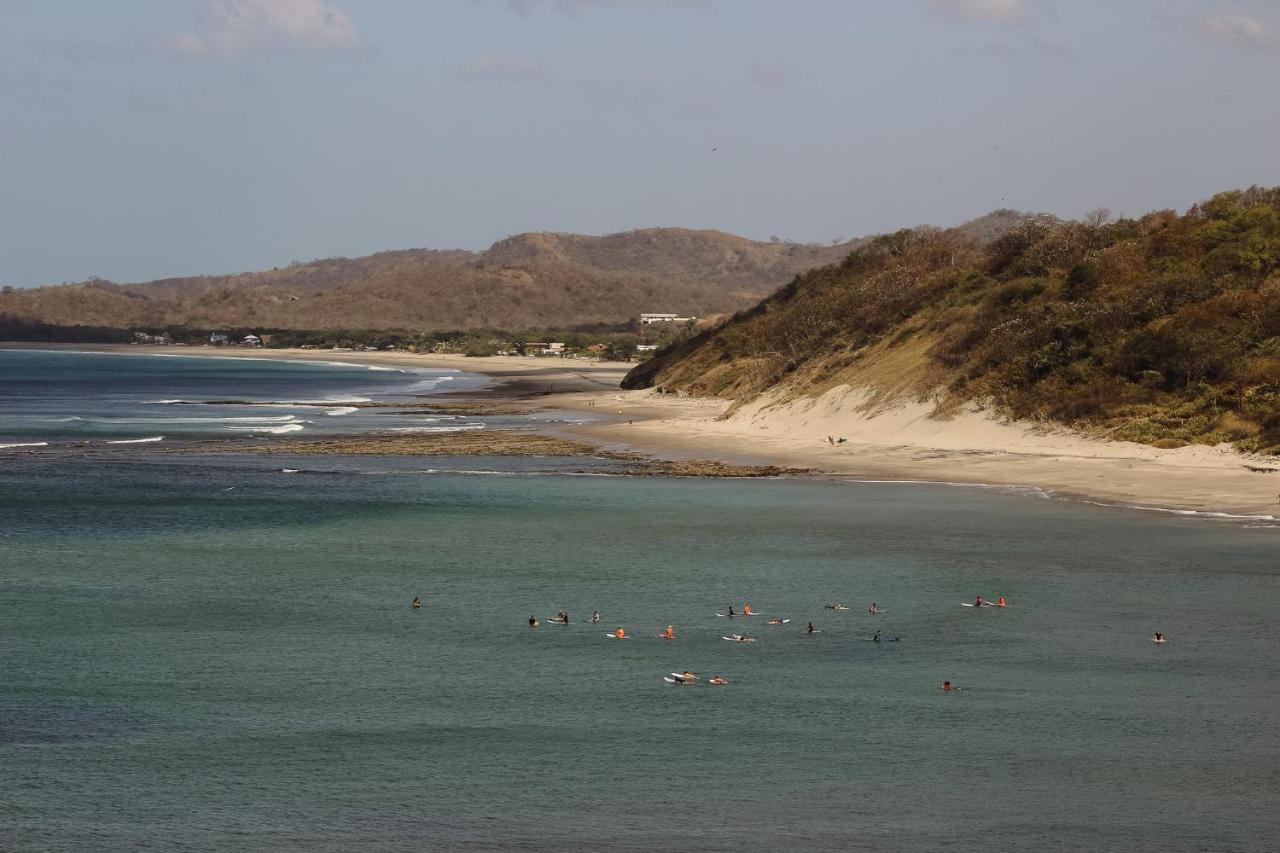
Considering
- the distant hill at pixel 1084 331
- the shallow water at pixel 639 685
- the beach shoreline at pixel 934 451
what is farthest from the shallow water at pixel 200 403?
the shallow water at pixel 639 685

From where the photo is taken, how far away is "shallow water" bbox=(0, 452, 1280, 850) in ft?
68.0

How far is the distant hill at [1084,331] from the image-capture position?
6172 centimetres

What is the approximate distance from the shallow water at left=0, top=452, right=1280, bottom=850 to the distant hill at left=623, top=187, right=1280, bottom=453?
16713 millimetres

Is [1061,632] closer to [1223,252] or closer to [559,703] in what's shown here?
[559,703]

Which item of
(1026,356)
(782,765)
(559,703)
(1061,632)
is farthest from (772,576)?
(1026,356)

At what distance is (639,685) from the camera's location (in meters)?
27.2

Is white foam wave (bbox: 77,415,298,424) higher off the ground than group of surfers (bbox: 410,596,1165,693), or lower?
higher

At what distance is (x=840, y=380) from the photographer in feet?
265

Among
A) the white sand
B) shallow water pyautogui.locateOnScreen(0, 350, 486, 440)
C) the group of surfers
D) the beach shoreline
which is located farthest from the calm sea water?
shallow water pyautogui.locateOnScreen(0, 350, 486, 440)

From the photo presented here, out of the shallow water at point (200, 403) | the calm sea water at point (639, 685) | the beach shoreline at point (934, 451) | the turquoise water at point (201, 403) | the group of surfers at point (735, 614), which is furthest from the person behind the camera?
the shallow water at point (200, 403)

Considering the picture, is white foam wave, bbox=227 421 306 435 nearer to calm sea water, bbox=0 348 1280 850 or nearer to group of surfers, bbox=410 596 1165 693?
calm sea water, bbox=0 348 1280 850

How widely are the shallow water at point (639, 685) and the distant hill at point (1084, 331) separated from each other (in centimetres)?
1671

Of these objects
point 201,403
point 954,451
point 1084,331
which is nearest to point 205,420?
point 201,403

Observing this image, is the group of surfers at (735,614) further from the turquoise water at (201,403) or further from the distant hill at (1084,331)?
the turquoise water at (201,403)
